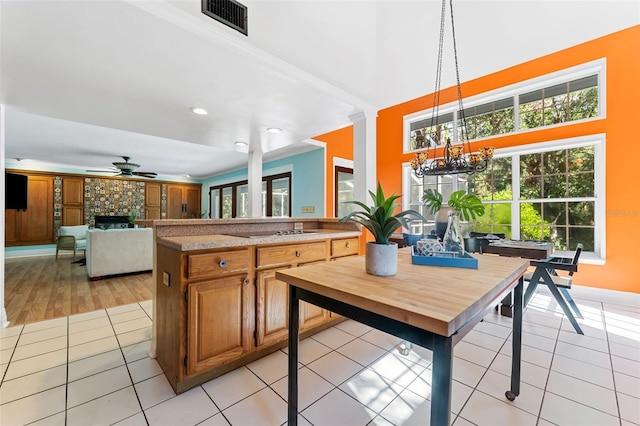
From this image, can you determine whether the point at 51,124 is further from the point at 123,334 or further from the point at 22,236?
the point at 22,236

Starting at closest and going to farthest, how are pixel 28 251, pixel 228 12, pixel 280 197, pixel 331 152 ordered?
pixel 228 12
pixel 331 152
pixel 280 197
pixel 28 251

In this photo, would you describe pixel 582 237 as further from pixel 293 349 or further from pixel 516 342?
pixel 293 349

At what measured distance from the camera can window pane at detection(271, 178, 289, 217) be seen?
19.4ft

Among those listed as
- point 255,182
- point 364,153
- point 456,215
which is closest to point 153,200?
point 255,182

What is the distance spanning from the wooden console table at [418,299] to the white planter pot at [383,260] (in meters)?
0.04

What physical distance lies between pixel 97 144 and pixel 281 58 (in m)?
4.93

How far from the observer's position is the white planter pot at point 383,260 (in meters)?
1.15

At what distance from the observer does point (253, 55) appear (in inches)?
73.0

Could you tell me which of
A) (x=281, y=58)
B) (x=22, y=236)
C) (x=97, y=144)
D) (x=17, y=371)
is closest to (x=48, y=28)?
(x=281, y=58)

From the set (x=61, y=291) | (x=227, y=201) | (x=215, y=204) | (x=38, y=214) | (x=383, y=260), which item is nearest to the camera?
(x=383, y=260)

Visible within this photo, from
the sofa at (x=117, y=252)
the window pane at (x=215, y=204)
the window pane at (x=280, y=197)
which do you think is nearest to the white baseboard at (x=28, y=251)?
the window pane at (x=215, y=204)

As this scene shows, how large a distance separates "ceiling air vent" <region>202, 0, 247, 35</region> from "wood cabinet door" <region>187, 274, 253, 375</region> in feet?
5.54

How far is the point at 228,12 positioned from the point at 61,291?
443cm

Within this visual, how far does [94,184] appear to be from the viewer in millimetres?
7750
